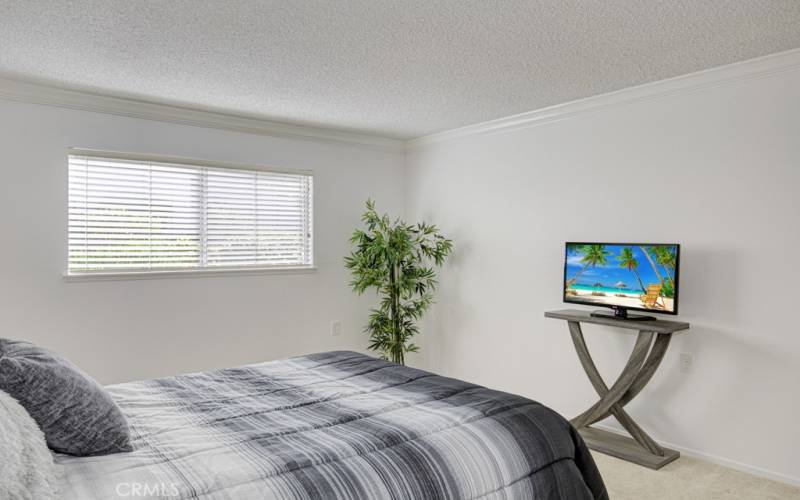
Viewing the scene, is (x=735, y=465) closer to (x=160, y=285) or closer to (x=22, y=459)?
(x=22, y=459)

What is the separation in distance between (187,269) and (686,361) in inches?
146

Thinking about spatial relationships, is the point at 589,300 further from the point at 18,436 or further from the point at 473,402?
the point at 18,436

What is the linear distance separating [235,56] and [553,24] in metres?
1.73

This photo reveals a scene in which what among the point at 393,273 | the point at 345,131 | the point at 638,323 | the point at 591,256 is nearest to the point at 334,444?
the point at 638,323

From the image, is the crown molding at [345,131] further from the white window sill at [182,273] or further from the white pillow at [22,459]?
the white pillow at [22,459]

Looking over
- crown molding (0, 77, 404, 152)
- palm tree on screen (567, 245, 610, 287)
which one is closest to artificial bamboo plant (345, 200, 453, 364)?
crown molding (0, 77, 404, 152)

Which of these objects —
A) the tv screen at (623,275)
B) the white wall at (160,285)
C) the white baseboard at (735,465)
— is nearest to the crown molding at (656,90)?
the tv screen at (623,275)

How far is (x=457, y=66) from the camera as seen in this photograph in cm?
330

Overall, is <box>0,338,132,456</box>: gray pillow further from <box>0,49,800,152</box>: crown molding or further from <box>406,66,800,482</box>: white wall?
<box>406,66,800,482</box>: white wall

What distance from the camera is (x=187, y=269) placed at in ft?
14.5

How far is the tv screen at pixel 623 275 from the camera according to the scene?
3402mm

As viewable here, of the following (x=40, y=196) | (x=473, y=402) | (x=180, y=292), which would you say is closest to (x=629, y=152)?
(x=473, y=402)

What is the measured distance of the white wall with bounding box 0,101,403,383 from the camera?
12.2 ft

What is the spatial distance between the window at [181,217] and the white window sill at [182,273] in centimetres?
4
